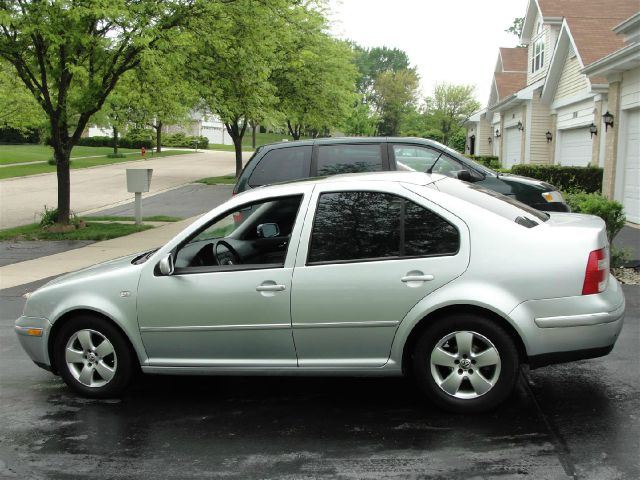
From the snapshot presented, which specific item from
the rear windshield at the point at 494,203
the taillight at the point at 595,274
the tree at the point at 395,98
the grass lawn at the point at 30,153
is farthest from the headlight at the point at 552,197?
the tree at the point at 395,98

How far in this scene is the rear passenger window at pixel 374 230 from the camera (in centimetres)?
482

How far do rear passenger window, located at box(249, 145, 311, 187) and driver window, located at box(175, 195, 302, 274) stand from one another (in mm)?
3274

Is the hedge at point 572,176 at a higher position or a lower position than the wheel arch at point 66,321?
higher

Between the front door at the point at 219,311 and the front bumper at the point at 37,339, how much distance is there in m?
0.82

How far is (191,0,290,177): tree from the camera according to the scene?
15.9 m

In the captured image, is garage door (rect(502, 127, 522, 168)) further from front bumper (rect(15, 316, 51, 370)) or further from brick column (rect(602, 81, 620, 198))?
front bumper (rect(15, 316, 51, 370))

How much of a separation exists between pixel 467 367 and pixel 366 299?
777mm

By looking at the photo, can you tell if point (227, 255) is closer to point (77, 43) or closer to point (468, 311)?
point (468, 311)

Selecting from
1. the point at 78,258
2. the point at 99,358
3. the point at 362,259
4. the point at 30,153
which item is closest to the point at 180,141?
the point at 30,153

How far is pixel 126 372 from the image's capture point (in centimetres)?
527

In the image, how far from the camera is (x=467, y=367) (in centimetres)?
470

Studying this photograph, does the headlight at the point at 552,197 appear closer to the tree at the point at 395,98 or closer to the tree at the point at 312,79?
the tree at the point at 312,79

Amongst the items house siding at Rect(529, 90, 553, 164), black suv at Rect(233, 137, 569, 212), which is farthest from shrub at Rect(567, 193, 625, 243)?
house siding at Rect(529, 90, 553, 164)

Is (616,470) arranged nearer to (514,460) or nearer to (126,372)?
(514,460)
